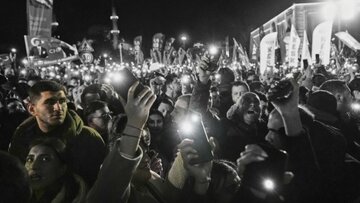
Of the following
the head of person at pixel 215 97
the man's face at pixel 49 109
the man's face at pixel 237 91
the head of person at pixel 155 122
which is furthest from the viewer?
the head of person at pixel 215 97

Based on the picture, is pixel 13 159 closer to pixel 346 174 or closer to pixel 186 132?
pixel 186 132

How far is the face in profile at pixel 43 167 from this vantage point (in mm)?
2703

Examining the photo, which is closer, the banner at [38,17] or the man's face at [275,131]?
the man's face at [275,131]

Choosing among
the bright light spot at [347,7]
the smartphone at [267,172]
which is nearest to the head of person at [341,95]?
the smartphone at [267,172]

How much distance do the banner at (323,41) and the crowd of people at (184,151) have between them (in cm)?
875

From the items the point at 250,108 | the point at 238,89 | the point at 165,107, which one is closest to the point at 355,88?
the point at 238,89

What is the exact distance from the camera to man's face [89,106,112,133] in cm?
502

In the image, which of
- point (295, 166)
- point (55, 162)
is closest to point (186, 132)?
point (55, 162)

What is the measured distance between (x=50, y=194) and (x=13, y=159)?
32.4 inches

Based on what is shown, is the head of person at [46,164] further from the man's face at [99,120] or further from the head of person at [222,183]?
the man's face at [99,120]

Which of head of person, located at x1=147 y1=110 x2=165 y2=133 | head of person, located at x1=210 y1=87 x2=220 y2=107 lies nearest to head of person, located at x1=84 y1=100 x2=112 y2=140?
head of person, located at x1=147 y1=110 x2=165 y2=133

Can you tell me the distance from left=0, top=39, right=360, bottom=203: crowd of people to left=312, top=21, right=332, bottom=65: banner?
8.75 m

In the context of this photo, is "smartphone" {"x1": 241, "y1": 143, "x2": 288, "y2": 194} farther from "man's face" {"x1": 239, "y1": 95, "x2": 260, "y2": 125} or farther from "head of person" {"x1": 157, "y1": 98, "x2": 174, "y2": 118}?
"head of person" {"x1": 157, "y1": 98, "x2": 174, "y2": 118}

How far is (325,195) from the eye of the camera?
11.9 ft
